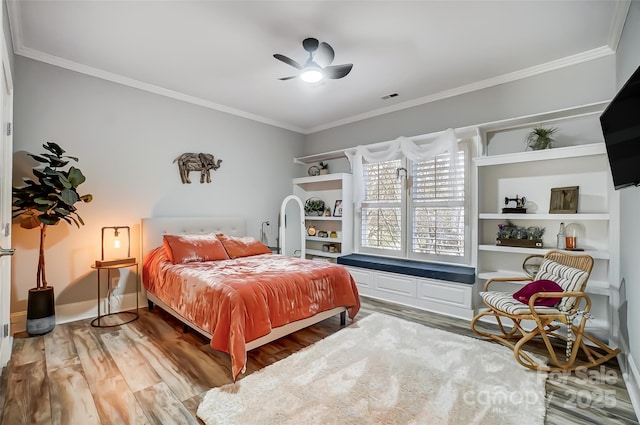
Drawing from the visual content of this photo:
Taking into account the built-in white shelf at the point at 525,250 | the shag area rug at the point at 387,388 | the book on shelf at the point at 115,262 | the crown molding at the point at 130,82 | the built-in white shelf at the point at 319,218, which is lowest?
the shag area rug at the point at 387,388

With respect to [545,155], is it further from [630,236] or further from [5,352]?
[5,352]

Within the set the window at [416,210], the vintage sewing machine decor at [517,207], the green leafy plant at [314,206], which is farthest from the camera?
the green leafy plant at [314,206]

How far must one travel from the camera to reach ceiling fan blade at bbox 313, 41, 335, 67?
269 centimetres

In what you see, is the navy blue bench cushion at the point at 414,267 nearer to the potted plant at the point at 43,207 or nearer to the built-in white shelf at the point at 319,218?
the built-in white shelf at the point at 319,218

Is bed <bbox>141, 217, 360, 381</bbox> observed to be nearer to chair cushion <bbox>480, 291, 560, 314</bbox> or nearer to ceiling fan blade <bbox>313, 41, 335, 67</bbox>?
chair cushion <bbox>480, 291, 560, 314</bbox>

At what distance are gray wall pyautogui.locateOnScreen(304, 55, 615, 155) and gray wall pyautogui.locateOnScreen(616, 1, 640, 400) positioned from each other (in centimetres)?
39

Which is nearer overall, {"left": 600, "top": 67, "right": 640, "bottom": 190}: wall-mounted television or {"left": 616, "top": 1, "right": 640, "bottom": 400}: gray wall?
{"left": 600, "top": 67, "right": 640, "bottom": 190}: wall-mounted television

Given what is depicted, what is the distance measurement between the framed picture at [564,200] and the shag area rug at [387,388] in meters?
1.56

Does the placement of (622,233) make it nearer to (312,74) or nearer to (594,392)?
(594,392)

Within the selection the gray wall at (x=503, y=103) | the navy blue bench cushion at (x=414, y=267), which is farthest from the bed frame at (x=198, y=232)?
the gray wall at (x=503, y=103)

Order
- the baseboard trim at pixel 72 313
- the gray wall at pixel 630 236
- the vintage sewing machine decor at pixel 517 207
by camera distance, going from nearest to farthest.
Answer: the gray wall at pixel 630 236, the baseboard trim at pixel 72 313, the vintage sewing machine decor at pixel 517 207

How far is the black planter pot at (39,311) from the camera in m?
2.95

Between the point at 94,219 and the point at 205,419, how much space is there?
2.88 metres

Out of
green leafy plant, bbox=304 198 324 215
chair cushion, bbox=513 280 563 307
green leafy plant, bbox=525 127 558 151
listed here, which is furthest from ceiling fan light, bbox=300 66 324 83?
green leafy plant, bbox=304 198 324 215
